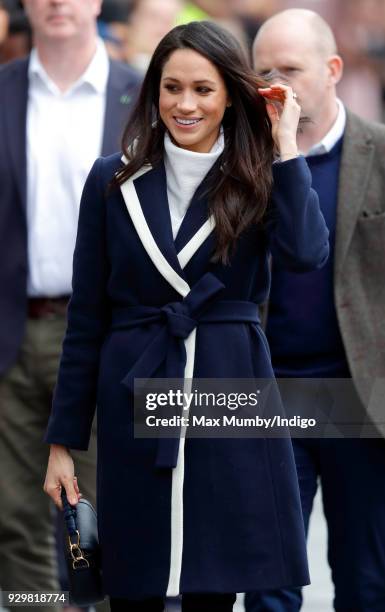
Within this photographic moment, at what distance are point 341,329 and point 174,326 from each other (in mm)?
986

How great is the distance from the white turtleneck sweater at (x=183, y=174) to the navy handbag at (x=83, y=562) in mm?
782

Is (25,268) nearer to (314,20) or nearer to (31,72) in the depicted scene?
(31,72)

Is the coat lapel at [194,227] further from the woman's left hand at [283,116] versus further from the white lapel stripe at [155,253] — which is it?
the woman's left hand at [283,116]

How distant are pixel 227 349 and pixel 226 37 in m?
0.78

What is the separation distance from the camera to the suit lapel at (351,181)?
16.4ft

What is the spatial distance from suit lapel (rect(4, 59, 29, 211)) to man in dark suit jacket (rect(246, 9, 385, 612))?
3.14 feet

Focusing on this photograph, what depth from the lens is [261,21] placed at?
11375 millimetres

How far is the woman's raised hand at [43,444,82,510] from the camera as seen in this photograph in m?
4.33

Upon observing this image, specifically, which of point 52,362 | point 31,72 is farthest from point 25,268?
point 31,72

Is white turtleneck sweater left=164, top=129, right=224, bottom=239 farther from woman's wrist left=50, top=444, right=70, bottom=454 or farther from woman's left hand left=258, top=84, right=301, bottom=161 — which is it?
woman's wrist left=50, top=444, right=70, bottom=454

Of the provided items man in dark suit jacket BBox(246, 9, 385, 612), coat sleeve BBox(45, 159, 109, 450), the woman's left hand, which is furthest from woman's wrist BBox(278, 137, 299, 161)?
man in dark suit jacket BBox(246, 9, 385, 612)

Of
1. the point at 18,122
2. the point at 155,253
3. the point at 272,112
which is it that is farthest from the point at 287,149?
the point at 18,122

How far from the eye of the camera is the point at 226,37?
4195mm

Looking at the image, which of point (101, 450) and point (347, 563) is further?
point (347, 563)
